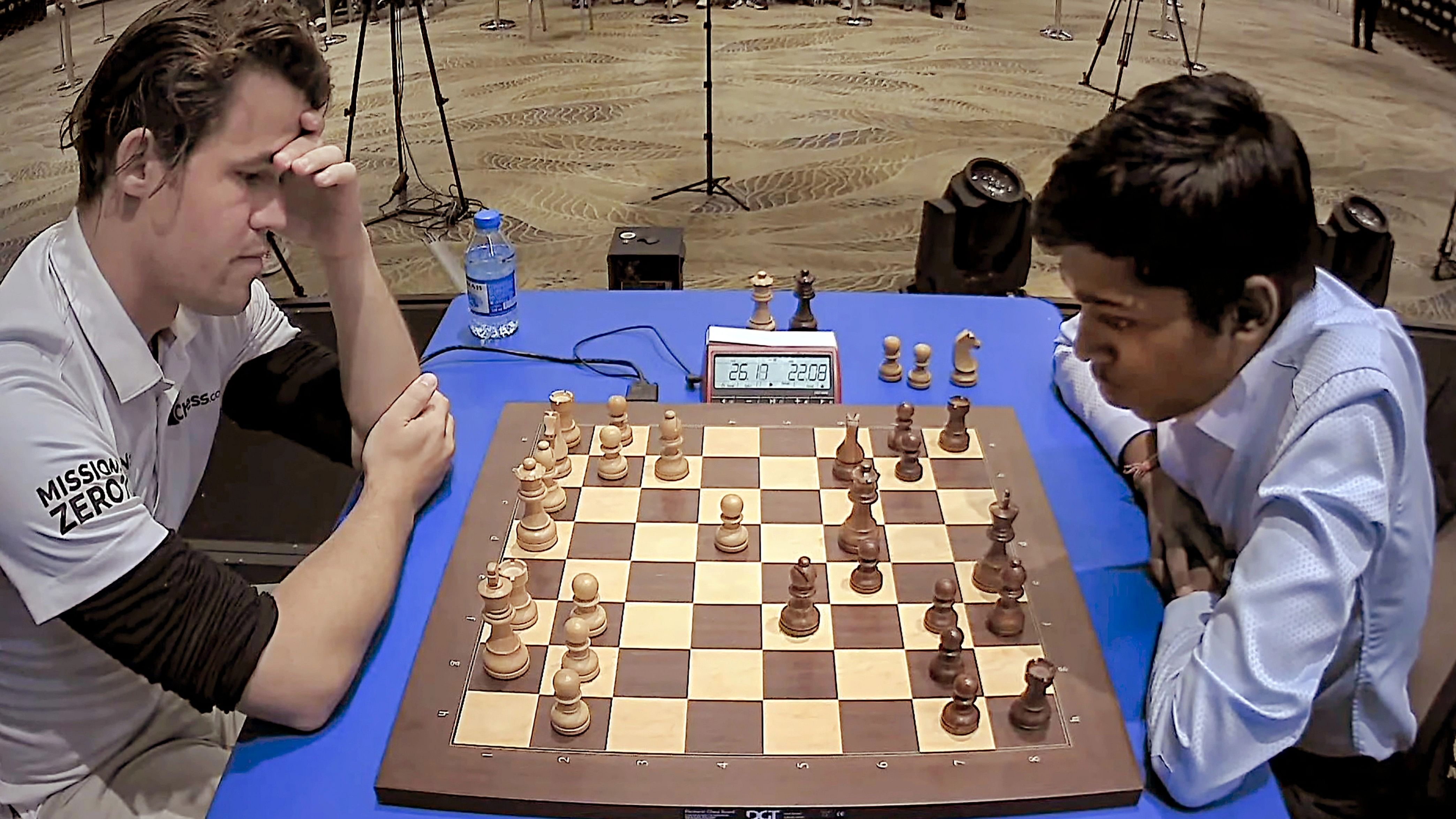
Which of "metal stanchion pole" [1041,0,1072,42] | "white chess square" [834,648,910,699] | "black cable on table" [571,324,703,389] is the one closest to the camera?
"white chess square" [834,648,910,699]

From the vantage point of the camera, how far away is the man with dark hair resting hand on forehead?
112 centimetres

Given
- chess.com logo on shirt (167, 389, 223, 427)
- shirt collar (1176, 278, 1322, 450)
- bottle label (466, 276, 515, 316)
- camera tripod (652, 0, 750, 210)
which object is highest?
shirt collar (1176, 278, 1322, 450)

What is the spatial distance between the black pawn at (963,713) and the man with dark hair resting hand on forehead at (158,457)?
619 millimetres

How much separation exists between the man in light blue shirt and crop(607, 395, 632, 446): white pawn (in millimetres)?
632

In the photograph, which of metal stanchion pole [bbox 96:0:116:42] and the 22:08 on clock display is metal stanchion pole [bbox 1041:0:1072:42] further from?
the 22:08 on clock display

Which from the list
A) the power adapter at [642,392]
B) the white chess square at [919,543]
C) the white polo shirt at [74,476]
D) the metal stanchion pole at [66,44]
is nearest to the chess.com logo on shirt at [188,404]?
the white polo shirt at [74,476]

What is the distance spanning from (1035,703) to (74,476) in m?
0.99

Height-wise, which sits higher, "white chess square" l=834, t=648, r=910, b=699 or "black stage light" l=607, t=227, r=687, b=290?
"black stage light" l=607, t=227, r=687, b=290

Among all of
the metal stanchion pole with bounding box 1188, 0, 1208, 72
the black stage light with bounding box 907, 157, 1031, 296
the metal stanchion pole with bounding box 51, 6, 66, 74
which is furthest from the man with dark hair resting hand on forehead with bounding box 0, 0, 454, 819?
the metal stanchion pole with bounding box 1188, 0, 1208, 72

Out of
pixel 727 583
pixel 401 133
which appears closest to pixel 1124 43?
pixel 401 133

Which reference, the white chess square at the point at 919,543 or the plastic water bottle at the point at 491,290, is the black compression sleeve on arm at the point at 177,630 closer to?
the white chess square at the point at 919,543

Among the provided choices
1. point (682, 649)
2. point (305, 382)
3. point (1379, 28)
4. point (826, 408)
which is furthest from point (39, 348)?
point (1379, 28)

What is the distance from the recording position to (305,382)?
1.69 m

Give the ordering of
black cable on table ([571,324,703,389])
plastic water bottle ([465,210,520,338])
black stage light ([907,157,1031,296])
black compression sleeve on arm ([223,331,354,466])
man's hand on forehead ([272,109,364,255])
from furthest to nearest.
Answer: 1. black stage light ([907,157,1031,296])
2. plastic water bottle ([465,210,520,338])
3. black cable on table ([571,324,703,389])
4. black compression sleeve on arm ([223,331,354,466])
5. man's hand on forehead ([272,109,364,255])
